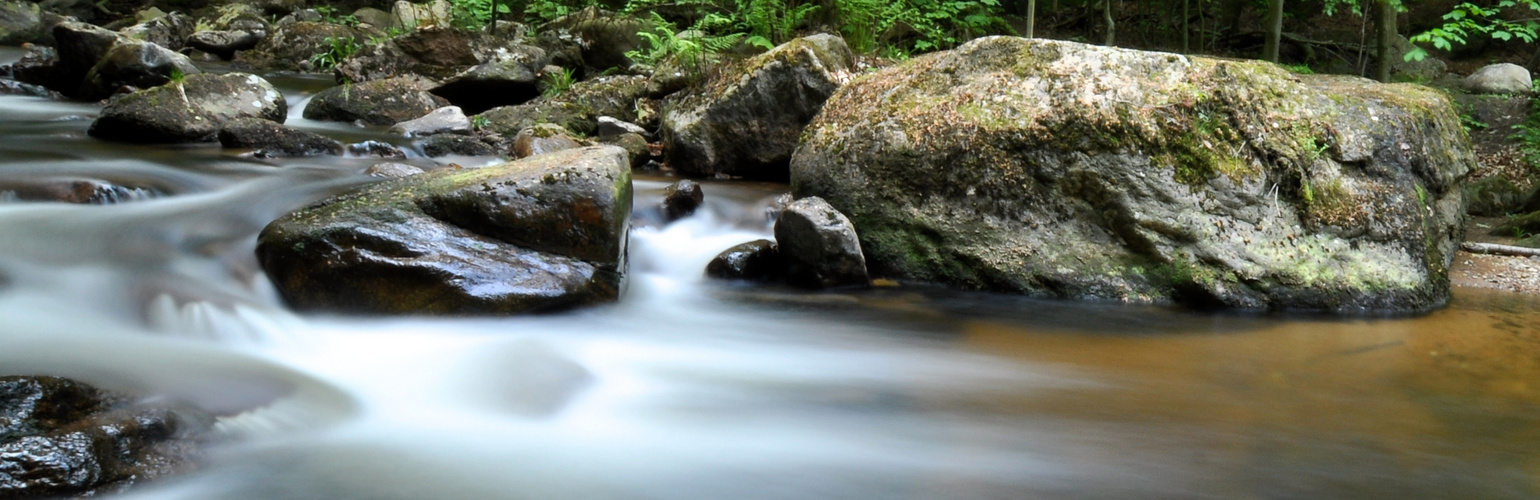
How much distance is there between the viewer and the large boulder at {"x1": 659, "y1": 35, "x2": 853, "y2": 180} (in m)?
7.72

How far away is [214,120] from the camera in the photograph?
8.29m

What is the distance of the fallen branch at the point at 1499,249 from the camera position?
6.27 metres

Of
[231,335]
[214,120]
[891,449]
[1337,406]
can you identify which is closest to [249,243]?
[231,335]

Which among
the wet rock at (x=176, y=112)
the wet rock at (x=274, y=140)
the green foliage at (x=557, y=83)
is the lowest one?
the wet rock at (x=274, y=140)

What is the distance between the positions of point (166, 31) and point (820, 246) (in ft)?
54.5

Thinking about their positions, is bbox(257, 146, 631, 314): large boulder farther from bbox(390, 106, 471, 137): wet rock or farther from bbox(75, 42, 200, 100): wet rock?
bbox(75, 42, 200, 100): wet rock

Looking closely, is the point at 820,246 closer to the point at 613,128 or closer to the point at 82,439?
the point at 82,439

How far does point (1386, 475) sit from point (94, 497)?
3924mm

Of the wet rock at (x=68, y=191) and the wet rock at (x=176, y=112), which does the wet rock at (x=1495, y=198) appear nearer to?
the wet rock at (x=68, y=191)

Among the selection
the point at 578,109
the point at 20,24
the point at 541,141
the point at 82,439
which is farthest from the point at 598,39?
the point at 82,439

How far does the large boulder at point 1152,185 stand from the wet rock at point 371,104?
6.25m

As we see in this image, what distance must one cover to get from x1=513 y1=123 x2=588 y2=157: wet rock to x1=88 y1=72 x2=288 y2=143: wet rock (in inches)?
103

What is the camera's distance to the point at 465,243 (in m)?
4.65

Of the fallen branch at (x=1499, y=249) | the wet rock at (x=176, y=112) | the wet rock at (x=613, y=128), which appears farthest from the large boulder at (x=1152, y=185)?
the wet rock at (x=176, y=112)
